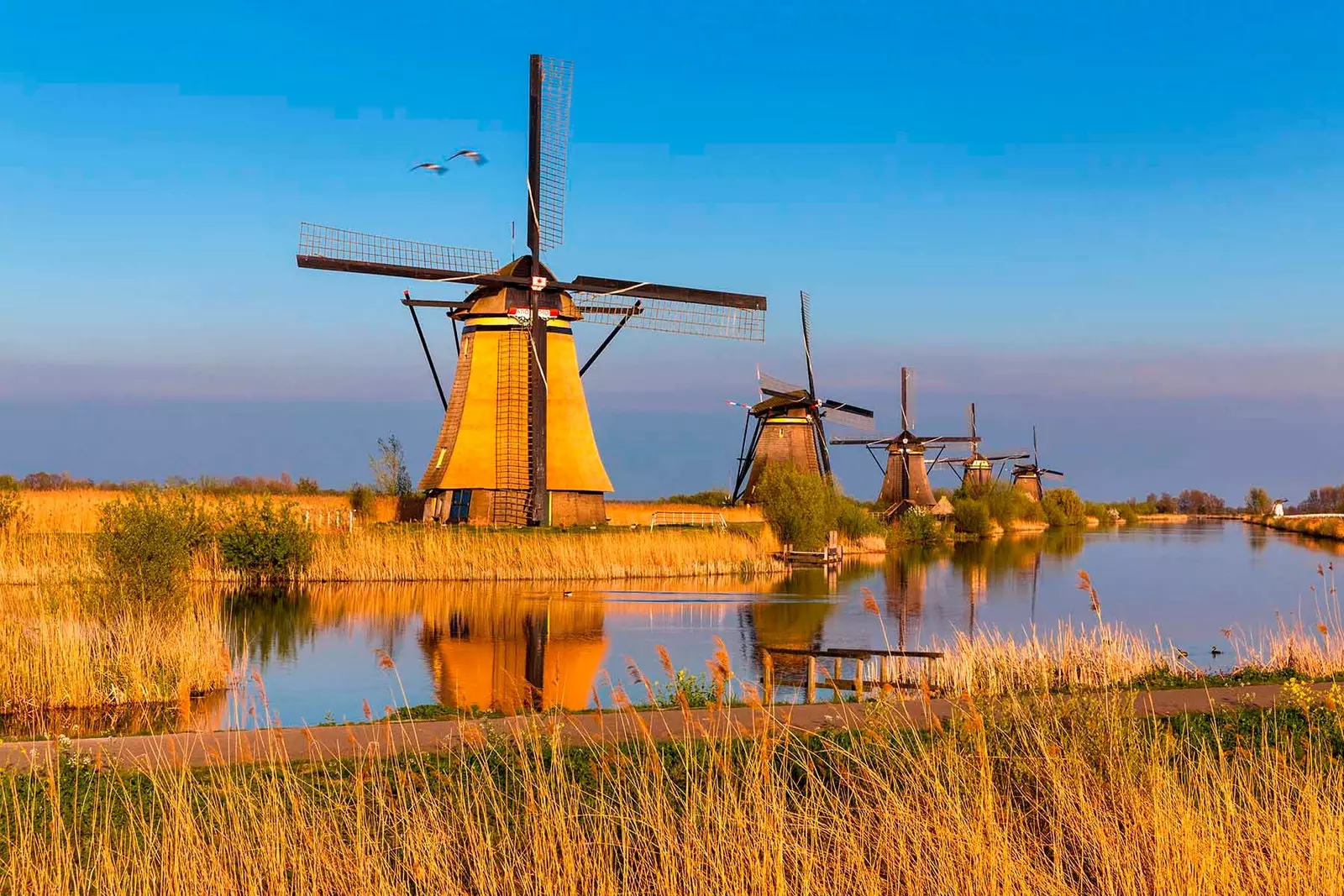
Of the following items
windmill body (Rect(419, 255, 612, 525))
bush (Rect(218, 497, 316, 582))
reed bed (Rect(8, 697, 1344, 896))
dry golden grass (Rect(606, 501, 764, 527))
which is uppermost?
windmill body (Rect(419, 255, 612, 525))

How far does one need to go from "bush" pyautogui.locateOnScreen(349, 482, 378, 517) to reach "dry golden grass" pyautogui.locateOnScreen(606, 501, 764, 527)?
6.76 m

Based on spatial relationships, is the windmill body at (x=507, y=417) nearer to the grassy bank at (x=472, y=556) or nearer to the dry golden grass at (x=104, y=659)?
the grassy bank at (x=472, y=556)

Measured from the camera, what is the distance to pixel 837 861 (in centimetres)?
496

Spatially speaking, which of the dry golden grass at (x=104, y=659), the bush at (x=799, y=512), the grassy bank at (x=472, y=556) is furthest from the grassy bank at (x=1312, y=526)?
the dry golden grass at (x=104, y=659)

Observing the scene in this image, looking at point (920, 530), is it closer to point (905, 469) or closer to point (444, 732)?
point (905, 469)

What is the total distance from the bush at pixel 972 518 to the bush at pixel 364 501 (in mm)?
32066

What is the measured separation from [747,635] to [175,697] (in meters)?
9.37

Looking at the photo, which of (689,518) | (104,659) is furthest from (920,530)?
(104,659)

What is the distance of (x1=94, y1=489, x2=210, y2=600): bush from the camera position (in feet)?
50.1

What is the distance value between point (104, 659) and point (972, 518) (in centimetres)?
4952

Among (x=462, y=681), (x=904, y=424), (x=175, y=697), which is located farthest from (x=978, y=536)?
(x=175, y=697)

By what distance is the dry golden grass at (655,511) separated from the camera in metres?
35.6

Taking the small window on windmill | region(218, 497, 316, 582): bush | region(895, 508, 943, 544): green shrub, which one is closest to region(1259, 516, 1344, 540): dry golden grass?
region(895, 508, 943, 544): green shrub

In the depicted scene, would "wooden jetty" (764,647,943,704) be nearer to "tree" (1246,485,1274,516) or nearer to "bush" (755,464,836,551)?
"bush" (755,464,836,551)
